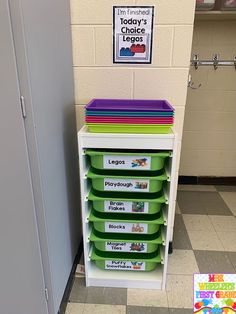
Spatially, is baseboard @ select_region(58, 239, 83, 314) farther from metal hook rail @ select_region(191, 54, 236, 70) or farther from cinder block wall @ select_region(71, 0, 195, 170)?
metal hook rail @ select_region(191, 54, 236, 70)

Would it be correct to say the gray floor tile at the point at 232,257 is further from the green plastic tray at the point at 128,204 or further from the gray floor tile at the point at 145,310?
the green plastic tray at the point at 128,204

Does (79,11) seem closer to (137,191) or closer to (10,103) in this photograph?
(10,103)

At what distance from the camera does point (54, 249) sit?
1.17 metres

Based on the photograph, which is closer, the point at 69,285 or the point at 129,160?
the point at 129,160

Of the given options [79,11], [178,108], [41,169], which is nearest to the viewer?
[41,169]

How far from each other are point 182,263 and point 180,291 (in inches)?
9.4

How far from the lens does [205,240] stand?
1886mm

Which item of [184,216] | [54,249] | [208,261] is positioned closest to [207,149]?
[184,216]

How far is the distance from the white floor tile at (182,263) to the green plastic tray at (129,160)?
0.79 meters

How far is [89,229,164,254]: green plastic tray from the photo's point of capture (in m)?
1.38

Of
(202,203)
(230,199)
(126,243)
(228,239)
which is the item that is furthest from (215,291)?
(230,199)

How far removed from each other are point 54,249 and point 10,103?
71 cm

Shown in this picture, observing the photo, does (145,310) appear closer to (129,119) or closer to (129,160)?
(129,160)

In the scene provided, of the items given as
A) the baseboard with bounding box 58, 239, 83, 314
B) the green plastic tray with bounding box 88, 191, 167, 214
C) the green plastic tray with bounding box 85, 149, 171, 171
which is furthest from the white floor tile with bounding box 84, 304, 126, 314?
the green plastic tray with bounding box 85, 149, 171, 171
